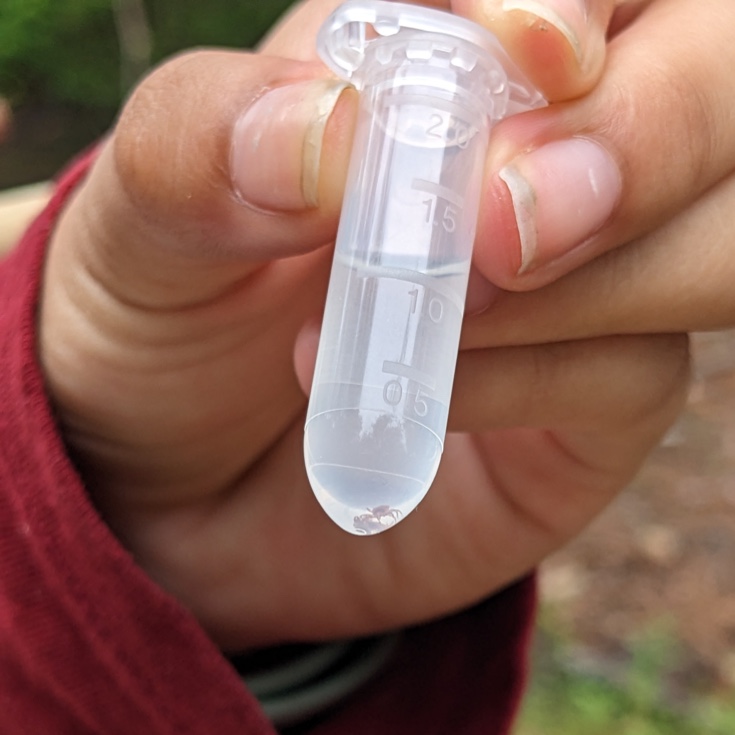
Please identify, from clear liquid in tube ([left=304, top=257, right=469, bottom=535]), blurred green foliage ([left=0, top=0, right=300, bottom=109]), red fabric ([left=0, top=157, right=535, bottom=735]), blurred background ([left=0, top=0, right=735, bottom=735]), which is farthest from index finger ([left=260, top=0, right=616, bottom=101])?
blurred green foliage ([left=0, top=0, right=300, bottom=109])

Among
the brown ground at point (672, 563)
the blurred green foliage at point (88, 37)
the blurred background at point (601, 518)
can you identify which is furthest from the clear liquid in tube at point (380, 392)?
the blurred green foliage at point (88, 37)

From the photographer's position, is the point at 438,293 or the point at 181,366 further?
the point at 181,366

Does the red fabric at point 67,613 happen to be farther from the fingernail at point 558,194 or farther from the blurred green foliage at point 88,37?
the blurred green foliage at point 88,37

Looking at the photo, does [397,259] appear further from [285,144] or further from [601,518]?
[601,518]

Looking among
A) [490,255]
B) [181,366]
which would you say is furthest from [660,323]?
[181,366]

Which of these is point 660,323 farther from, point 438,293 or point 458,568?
point 458,568

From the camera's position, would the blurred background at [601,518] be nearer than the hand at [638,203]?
No
